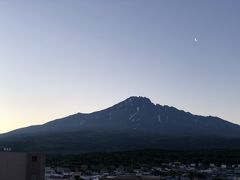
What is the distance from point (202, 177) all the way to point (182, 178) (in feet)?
16.4

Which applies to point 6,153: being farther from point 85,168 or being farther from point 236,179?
point 85,168

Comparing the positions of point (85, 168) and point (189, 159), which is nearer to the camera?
point (85, 168)

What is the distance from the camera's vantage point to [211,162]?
157 meters

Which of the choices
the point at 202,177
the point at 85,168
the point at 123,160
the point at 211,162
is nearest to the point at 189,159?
the point at 211,162

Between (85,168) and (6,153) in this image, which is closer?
(6,153)

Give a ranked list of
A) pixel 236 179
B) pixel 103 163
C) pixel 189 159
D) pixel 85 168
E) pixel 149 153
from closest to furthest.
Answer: pixel 236 179 < pixel 85 168 < pixel 103 163 < pixel 189 159 < pixel 149 153

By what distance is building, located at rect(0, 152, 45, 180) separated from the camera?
5775cm

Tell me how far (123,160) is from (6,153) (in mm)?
101415

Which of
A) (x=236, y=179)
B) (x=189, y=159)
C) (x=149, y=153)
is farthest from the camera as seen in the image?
(x=149, y=153)

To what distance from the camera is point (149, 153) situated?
176 m

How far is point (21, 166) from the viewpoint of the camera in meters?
59.6

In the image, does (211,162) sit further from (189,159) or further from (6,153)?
(6,153)

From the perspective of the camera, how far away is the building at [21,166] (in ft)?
189

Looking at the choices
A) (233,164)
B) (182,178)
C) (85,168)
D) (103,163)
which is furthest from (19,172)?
(233,164)
